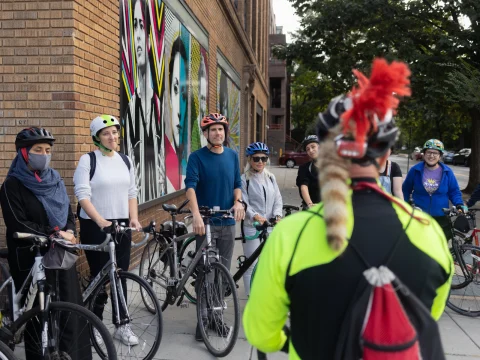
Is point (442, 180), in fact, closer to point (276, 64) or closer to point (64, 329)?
point (64, 329)

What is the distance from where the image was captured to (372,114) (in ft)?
4.60

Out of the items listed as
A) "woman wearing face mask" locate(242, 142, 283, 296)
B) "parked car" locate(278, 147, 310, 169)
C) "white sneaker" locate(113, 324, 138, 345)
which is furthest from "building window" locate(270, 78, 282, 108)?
"white sneaker" locate(113, 324, 138, 345)

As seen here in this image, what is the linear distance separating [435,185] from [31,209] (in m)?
4.22

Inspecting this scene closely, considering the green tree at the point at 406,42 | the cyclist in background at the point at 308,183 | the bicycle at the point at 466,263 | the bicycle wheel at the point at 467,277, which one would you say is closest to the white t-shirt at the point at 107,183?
the cyclist in background at the point at 308,183

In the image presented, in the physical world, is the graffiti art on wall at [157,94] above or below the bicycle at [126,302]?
above

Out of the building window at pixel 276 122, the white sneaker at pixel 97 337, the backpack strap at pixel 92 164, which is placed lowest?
Answer: the white sneaker at pixel 97 337

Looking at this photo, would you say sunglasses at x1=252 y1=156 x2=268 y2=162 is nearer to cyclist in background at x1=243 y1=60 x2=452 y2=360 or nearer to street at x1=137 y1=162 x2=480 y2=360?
street at x1=137 y1=162 x2=480 y2=360

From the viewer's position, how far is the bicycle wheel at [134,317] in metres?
3.63

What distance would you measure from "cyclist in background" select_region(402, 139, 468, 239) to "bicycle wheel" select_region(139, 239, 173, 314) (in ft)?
9.60

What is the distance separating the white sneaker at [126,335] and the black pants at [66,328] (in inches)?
20.1

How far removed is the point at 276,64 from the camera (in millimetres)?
49125

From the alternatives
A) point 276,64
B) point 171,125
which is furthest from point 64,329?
point 276,64

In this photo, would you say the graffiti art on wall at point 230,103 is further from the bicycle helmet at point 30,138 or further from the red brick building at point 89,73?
the bicycle helmet at point 30,138

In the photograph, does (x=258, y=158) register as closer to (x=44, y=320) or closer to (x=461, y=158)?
(x=44, y=320)
